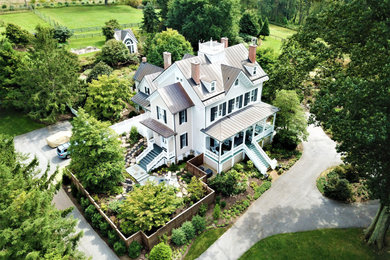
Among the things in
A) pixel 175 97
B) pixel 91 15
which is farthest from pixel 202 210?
pixel 91 15

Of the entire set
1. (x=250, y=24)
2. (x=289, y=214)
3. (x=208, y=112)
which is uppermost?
(x=250, y=24)

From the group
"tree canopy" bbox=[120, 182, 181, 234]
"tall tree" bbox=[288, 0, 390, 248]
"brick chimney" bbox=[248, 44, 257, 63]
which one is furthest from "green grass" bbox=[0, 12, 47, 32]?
"tall tree" bbox=[288, 0, 390, 248]

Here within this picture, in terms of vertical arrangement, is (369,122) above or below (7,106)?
above

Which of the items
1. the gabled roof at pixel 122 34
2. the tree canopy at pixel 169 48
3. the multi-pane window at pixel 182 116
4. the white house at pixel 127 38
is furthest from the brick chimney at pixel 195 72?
the gabled roof at pixel 122 34

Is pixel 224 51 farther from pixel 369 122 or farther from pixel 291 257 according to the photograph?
pixel 291 257

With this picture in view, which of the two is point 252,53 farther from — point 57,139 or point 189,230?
point 57,139

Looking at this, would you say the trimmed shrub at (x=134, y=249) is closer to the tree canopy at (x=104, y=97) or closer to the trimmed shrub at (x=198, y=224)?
the trimmed shrub at (x=198, y=224)

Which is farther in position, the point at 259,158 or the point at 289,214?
the point at 259,158

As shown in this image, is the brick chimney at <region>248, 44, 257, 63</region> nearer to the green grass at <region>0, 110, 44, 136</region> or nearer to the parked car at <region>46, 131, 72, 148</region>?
the parked car at <region>46, 131, 72, 148</region>

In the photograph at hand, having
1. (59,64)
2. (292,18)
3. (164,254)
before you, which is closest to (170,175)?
(164,254)
